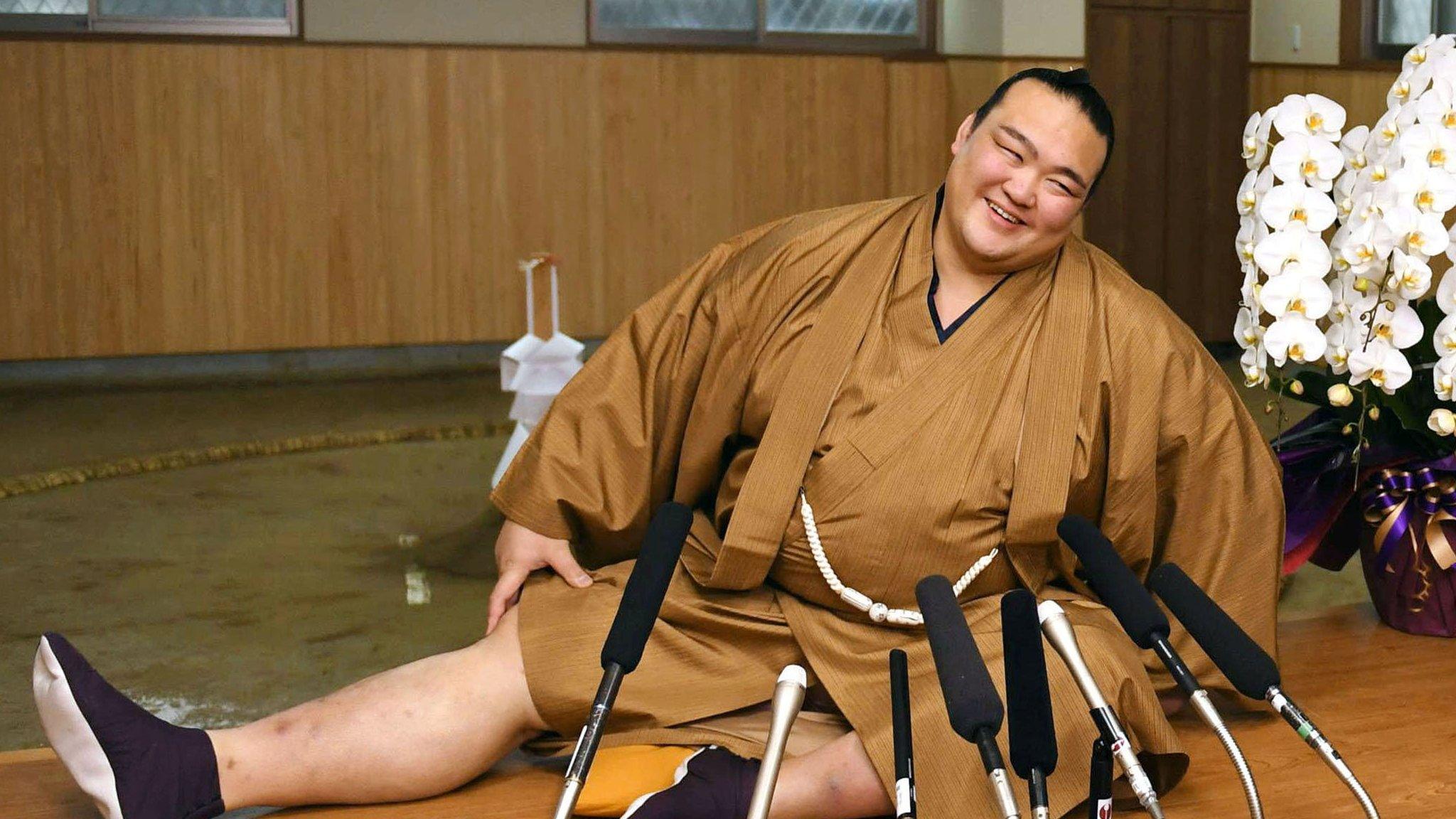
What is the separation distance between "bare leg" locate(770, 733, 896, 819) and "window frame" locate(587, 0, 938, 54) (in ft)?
15.2

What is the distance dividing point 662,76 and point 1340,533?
4.09 metres

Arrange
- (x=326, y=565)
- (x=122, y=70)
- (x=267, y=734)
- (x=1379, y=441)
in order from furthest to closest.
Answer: (x=122, y=70)
(x=326, y=565)
(x=1379, y=441)
(x=267, y=734)

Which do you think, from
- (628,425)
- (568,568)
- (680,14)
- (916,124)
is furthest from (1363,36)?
(568,568)

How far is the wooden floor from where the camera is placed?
1.66 metres

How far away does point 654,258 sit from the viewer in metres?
6.04

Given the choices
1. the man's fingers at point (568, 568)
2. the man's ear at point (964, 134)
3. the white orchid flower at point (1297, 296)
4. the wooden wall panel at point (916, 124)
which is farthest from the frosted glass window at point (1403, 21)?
the man's fingers at point (568, 568)

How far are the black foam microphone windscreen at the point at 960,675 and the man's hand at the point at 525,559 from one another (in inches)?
35.6

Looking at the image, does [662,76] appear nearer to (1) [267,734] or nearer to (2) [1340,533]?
(2) [1340,533]

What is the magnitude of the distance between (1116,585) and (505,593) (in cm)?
84

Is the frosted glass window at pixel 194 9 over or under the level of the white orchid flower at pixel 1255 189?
over

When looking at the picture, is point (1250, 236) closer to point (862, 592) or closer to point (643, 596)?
point (862, 592)

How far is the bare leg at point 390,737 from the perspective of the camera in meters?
1.63

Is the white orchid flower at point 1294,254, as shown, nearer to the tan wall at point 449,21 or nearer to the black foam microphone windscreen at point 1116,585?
the black foam microphone windscreen at point 1116,585

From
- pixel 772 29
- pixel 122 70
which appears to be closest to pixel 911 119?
pixel 772 29
